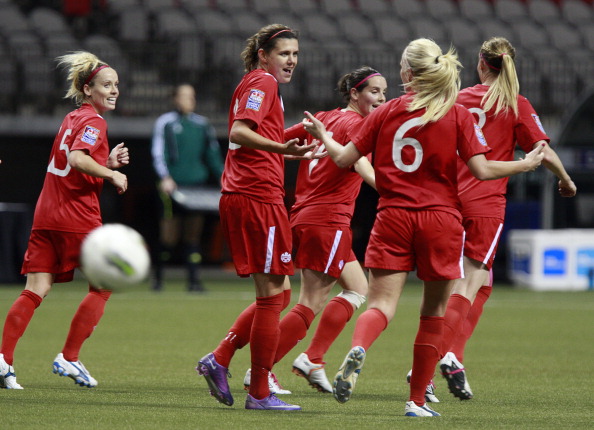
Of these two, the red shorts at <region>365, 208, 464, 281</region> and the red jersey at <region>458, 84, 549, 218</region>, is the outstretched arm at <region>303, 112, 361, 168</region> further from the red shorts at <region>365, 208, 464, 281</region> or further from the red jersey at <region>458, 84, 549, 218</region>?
the red jersey at <region>458, 84, 549, 218</region>

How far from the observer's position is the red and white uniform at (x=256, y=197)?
5.35m

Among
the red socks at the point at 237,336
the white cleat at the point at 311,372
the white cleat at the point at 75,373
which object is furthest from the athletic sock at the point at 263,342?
the white cleat at the point at 75,373

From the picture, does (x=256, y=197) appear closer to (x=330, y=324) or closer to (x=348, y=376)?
(x=348, y=376)

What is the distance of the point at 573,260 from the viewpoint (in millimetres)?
15375

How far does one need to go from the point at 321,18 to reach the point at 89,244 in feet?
52.9

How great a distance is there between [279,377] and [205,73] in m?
11.8

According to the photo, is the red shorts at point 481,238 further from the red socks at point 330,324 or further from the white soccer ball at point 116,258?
the white soccer ball at point 116,258

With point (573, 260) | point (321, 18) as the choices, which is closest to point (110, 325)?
point (573, 260)

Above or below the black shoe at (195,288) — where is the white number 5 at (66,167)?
above

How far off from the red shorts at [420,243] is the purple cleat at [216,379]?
3.07 ft

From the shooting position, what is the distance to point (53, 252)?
253 inches

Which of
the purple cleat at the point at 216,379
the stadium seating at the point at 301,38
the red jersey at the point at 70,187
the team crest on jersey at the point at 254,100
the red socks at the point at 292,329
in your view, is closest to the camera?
A: the team crest on jersey at the point at 254,100

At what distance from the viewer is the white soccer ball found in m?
5.56

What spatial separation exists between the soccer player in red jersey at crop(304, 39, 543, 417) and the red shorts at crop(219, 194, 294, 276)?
1.43 ft
